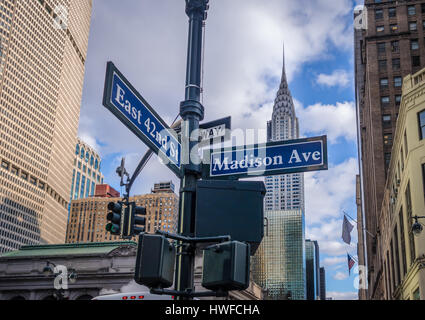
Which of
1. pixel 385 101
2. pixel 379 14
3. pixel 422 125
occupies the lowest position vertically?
pixel 422 125

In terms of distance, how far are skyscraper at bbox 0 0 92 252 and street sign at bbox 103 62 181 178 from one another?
525ft

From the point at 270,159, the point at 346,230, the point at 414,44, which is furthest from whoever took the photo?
the point at 414,44

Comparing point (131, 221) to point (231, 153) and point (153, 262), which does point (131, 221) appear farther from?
point (153, 262)

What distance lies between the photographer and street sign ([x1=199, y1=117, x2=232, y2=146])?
23.9 feet

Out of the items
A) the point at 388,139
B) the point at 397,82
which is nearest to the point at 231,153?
the point at 388,139

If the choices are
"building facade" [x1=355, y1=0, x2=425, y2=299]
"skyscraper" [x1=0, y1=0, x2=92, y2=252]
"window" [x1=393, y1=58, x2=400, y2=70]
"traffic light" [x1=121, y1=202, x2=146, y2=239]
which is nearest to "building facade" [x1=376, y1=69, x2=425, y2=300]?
"traffic light" [x1=121, y1=202, x2=146, y2=239]

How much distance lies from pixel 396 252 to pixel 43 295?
38.2m

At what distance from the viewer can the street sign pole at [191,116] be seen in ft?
20.9

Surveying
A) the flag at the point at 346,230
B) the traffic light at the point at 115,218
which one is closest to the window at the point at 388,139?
the flag at the point at 346,230

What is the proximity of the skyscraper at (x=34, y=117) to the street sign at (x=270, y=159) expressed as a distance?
525 ft

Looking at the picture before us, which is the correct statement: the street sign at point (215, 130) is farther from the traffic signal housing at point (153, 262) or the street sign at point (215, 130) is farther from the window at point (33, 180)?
the window at point (33, 180)

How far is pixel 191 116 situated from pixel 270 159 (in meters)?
1.29

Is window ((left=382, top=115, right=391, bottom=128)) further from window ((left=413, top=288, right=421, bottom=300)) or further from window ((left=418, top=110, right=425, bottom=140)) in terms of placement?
window ((left=413, top=288, right=421, bottom=300))

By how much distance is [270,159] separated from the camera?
707 centimetres
